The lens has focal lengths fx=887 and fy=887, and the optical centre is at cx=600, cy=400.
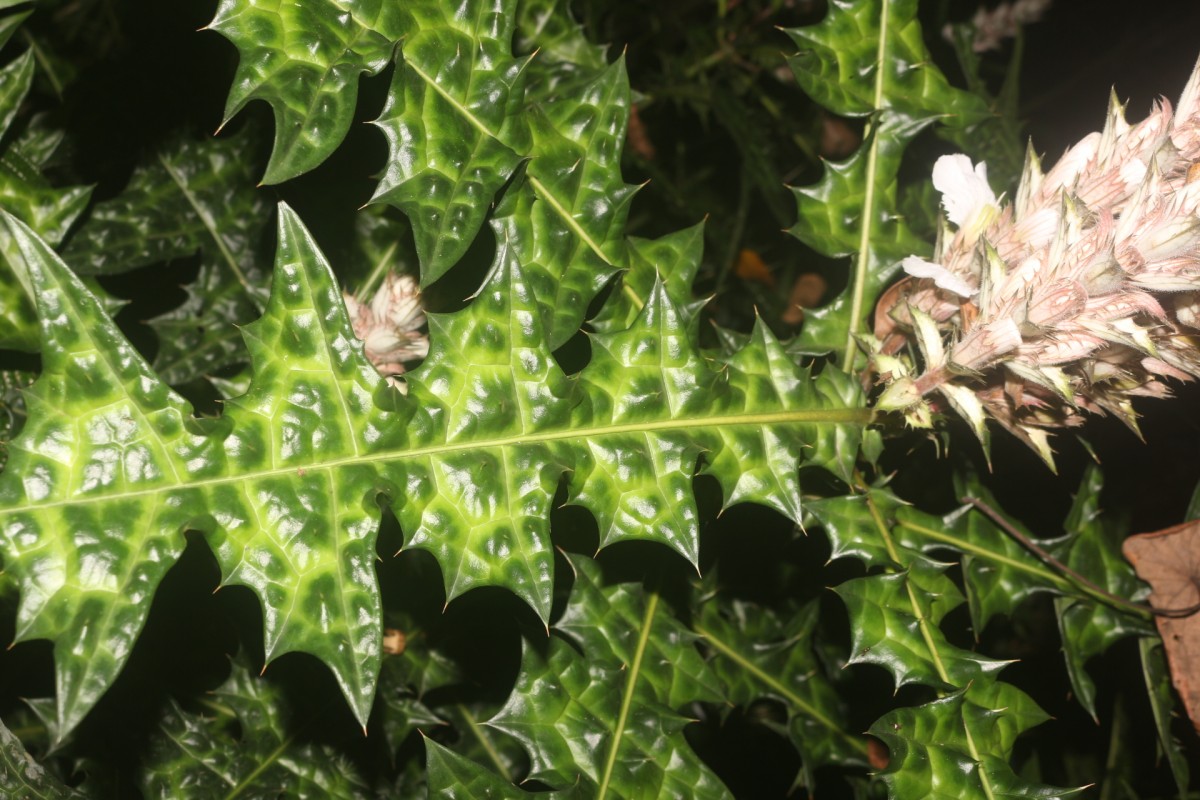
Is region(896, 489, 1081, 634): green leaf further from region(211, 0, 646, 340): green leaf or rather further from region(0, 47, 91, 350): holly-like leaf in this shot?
region(0, 47, 91, 350): holly-like leaf

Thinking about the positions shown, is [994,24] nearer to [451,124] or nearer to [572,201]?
[572,201]

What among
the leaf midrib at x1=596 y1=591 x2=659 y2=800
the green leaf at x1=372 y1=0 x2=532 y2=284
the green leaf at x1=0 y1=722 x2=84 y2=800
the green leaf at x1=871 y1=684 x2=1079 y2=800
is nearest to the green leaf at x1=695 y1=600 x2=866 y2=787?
the leaf midrib at x1=596 y1=591 x2=659 y2=800

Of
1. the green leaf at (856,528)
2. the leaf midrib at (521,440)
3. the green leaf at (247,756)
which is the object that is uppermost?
the leaf midrib at (521,440)

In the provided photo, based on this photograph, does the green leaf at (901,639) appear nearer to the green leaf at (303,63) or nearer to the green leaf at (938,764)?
the green leaf at (938,764)

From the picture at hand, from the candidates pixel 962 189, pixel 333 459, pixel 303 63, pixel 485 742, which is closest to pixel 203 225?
pixel 303 63

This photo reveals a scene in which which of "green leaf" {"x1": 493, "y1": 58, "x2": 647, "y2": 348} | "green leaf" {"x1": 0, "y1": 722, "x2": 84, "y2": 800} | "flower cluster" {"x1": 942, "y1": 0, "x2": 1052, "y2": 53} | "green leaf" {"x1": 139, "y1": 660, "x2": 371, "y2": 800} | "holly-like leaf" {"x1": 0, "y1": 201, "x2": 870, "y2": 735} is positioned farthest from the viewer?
"flower cluster" {"x1": 942, "y1": 0, "x2": 1052, "y2": 53}

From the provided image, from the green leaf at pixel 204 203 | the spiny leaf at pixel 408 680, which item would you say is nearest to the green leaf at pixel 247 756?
the spiny leaf at pixel 408 680

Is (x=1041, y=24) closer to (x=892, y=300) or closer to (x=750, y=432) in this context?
(x=892, y=300)
